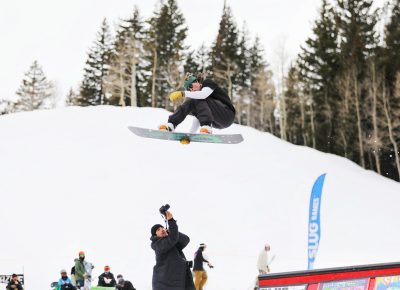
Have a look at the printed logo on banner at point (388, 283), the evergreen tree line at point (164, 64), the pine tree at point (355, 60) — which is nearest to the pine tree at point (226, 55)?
the evergreen tree line at point (164, 64)

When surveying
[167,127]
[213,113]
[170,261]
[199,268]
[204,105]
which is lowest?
[199,268]

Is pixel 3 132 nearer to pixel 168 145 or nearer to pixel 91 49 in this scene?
pixel 168 145

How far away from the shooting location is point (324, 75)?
37562 millimetres

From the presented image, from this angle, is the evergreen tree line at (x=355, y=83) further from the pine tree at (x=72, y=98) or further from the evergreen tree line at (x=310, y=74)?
the pine tree at (x=72, y=98)

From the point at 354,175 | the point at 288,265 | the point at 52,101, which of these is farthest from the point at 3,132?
the point at 52,101

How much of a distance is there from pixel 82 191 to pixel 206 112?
13.5 m

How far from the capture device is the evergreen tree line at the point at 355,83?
32562mm

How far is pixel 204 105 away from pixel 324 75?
3206 centimetres

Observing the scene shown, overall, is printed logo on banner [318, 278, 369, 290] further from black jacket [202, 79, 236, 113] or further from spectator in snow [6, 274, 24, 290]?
spectator in snow [6, 274, 24, 290]

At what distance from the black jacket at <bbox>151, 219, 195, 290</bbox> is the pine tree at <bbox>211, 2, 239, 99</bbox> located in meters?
36.6

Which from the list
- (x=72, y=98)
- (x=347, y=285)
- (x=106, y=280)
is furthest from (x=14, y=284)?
(x=72, y=98)

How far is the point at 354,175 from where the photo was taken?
25781 mm

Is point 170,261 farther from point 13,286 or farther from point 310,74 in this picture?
point 310,74

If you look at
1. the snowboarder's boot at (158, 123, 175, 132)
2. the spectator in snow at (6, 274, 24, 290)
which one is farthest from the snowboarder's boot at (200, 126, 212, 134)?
the spectator in snow at (6, 274, 24, 290)
